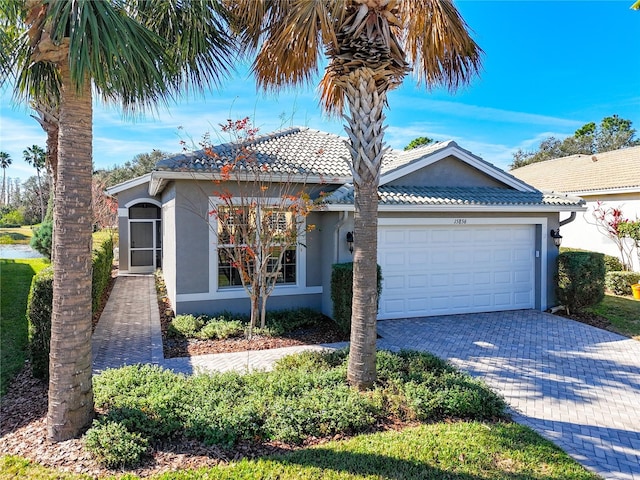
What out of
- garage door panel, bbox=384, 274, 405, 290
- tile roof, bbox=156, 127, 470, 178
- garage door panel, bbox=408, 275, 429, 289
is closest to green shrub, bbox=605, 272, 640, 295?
tile roof, bbox=156, 127, 470, 178

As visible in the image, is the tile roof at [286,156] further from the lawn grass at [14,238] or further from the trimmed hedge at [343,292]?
the lawn grass at [14,238]

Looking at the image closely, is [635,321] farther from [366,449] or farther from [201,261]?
[201,261]

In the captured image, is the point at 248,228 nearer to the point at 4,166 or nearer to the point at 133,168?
the point at 133,168

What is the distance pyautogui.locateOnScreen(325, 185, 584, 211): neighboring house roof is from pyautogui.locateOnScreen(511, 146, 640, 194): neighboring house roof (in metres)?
7.93

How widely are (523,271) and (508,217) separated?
195 cm

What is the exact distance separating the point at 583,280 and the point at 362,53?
33.5ft

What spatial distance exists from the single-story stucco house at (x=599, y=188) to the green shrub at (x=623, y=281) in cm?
168

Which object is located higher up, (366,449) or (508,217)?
(508,217)

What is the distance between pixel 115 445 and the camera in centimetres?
468

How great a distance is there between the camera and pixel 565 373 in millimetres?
7895

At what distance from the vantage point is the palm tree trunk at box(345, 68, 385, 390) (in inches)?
254

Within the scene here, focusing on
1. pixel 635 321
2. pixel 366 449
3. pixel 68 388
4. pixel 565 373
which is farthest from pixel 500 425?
pixel 635 321

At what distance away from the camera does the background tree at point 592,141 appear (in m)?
42.3

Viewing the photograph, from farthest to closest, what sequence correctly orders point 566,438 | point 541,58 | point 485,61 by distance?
point 541,58
point 485,61
point 566,438
